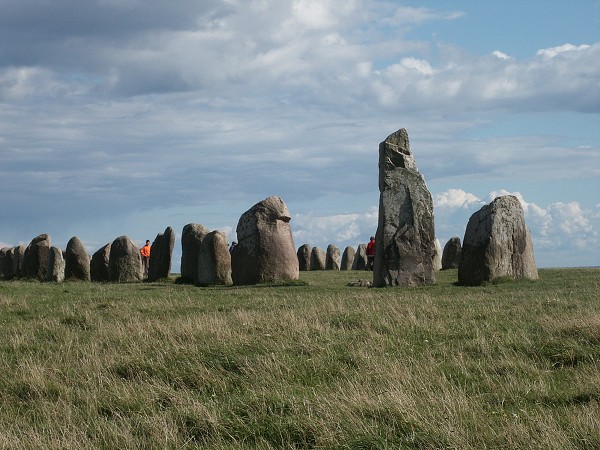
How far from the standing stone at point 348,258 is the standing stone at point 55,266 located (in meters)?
19.1

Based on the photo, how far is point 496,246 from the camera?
26297mm

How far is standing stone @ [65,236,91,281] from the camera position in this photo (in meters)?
35.7

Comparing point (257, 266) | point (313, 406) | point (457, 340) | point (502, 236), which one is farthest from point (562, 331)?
point (257, 266)

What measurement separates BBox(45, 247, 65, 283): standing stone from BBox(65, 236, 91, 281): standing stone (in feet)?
3.59

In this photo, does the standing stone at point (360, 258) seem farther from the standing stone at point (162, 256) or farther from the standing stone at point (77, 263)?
the standing stone at point (77, 263)

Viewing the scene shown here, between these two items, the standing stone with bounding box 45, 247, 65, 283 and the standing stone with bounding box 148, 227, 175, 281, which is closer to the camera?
the standing stone with bounding box 148, 227, 175, 281

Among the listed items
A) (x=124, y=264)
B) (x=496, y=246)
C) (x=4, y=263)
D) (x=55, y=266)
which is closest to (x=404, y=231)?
(x=496, y=246)

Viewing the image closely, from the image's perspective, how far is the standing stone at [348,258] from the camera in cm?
5119

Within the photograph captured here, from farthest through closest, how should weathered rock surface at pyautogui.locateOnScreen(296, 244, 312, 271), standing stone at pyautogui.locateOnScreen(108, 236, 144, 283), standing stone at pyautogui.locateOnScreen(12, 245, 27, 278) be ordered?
1. weathered rock surface at pyautogui.locateOnScreen(296, 244, 312, 271)
2. standing stone at pyautogui.locateOnScreen(12, 245, 27, 278)
3. standing stone at pyautogui.locateOnScreen(108, 236, 144, 283)

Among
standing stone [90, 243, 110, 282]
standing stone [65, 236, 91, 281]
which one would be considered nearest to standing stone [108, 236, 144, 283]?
standing stone [90, 243, 110, 282]

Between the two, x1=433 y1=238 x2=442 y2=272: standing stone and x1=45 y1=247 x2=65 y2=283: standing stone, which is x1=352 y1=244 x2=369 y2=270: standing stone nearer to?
x1=433 y1=238 x2=442 y2=272: standing stone

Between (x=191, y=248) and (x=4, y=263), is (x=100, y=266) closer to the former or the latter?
(x=191, y=248)

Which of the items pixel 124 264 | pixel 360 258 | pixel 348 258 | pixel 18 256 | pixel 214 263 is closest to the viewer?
pixel 214 263

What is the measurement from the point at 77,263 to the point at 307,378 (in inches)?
Answer: 1089
